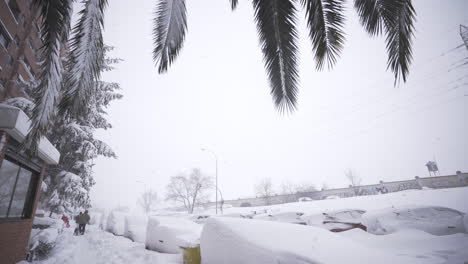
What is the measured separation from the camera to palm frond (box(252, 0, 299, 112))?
2209 mm

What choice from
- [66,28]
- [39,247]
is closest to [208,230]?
[66,28]

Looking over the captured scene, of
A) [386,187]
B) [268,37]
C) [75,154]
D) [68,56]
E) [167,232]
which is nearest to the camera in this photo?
[68,56]

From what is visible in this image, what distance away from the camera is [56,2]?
1.93 meters

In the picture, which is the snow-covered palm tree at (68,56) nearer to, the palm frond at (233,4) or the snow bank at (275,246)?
the palm frond at (233,4)

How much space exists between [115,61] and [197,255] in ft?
52.1

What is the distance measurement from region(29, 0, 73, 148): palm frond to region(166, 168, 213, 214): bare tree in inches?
2234

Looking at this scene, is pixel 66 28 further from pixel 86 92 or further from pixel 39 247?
pixel 39 247

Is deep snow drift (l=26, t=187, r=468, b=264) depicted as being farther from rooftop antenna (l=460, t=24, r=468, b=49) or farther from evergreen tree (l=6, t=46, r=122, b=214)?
rooftop antenna (l=460, t=24, r=468, b=49)

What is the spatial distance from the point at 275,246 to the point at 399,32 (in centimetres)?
295

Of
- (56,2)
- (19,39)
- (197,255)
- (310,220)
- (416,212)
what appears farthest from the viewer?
(19,39)

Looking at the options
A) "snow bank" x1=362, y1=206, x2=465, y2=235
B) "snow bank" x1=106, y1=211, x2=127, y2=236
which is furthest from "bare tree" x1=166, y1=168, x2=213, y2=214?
"snow bank" x1=362, y1=206, x2=465, y2=235

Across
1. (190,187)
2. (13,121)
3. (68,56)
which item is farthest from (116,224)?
(190,187)

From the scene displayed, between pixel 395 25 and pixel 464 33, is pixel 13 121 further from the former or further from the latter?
pixel 464 33

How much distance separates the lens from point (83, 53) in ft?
6.26
